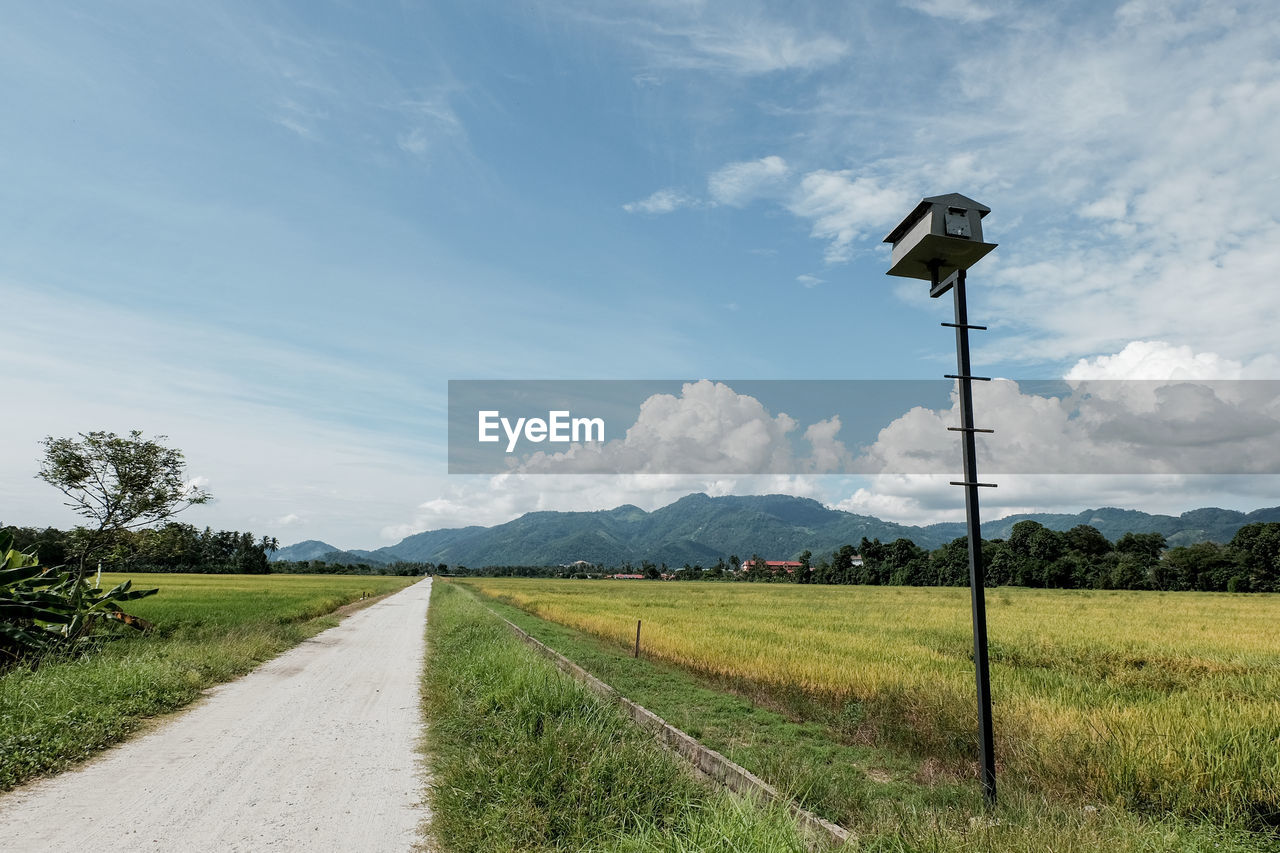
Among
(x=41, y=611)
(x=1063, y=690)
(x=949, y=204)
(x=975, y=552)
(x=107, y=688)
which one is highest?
(x=949, y=204)

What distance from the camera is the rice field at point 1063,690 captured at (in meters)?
5.89

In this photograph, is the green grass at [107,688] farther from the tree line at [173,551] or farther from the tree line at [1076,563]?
the tree line at [1076,563]

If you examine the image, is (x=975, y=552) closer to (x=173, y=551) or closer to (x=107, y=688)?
(x=107, y=688)

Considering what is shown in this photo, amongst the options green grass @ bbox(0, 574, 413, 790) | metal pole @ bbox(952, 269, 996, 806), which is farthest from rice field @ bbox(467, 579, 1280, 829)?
green grass @ bbox(0, 574, 413, 790)

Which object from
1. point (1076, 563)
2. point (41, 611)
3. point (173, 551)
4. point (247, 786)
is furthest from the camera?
point (1076, 563)

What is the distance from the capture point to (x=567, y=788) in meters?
5.30

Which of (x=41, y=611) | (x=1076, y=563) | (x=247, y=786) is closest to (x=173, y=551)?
(x=41, y=611)

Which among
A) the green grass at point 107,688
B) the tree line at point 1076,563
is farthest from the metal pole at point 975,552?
the tree line at point 1076,563

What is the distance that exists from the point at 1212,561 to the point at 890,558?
38032 millimetres

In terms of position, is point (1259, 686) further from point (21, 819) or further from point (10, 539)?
point (10, 539)

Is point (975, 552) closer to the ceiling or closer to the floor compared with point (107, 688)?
closer to the ceiling

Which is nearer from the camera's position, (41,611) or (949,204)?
(949,204)

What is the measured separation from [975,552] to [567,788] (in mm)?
3684

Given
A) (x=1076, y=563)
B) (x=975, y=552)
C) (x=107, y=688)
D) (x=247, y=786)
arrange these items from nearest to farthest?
(x=975, y=552), (x=247, y=786), (x=107, y=688), (x=1076, y=563)
